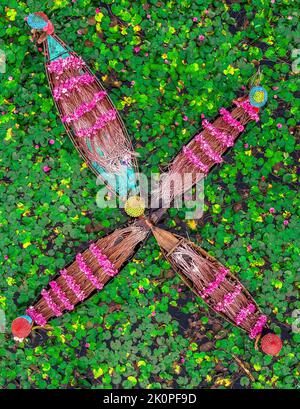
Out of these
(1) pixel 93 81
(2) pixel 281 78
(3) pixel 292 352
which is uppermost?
(1) pixel 93 81

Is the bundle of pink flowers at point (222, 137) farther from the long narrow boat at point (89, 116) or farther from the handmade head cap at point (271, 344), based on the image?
the handmade head cap at point (271, 344)

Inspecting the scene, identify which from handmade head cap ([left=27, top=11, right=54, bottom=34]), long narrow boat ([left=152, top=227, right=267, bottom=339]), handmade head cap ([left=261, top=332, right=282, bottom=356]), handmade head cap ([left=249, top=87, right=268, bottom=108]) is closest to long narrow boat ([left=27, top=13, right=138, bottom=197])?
handmade head cap ([left=27, top=11, right=54, bottom=34])

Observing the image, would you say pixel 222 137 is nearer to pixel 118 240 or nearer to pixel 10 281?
pixel 118 240

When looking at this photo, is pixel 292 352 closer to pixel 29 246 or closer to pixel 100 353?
pixel 100 353

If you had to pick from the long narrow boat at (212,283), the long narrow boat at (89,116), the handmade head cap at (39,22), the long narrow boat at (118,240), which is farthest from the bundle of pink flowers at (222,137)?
the handmade head cap at (39,22)

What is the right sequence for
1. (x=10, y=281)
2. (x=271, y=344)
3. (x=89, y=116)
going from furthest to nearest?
1. (x=10, y=281)
2. (x=89, y=116)
3. (x=271, y=344)

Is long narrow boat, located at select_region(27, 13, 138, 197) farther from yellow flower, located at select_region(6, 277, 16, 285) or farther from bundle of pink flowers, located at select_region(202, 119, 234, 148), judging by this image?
yellow flower, located at select_region(6, 277, 16, 285)

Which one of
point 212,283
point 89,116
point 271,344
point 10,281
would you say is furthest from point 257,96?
point 10,281
